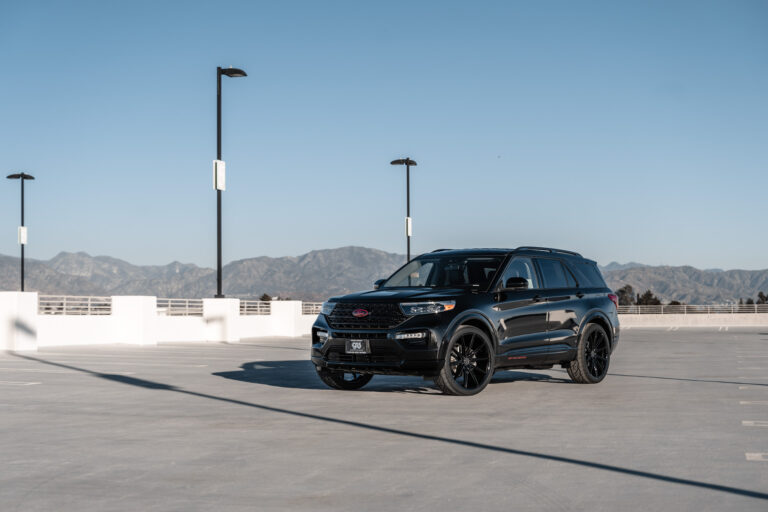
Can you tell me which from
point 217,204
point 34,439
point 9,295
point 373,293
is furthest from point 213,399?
point 217,204

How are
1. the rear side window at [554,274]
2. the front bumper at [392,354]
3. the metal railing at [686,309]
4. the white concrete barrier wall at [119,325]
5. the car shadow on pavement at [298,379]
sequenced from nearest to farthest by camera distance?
the front bumper at [392,354] → the car shadow on pavement at [298,379] → the rear side window at [554,274] → the white concrete barrier wall at [119,325] → the metal railing at [686,309]

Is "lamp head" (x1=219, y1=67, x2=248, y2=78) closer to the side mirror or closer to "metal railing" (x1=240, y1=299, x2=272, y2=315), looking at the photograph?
"metal railing" (x1=240, y1=299, x2=272, y2=315)

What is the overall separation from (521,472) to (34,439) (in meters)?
4.13

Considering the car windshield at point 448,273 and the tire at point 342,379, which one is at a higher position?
the car windshield at point 448,273

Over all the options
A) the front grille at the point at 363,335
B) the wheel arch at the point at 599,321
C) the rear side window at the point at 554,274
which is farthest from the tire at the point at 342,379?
the wheel arch at the point at 599,321

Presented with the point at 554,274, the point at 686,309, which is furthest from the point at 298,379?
the point at 686,309

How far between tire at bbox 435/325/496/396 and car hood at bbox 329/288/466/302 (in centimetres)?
48

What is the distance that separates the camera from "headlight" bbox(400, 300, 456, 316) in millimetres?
11102

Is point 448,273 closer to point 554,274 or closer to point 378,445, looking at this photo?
point 554,274

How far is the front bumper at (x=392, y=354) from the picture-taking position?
428 inches

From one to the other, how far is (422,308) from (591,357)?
3.55 meters

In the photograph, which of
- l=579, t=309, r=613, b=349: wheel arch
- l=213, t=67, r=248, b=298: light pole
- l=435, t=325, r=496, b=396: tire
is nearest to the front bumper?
l=435, t=325, r=496, b=396: tire

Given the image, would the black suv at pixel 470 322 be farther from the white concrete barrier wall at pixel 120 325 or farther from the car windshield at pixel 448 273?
the white concrete barrier wall at pixel 120 325

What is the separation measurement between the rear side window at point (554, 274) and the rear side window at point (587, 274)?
247 mm
